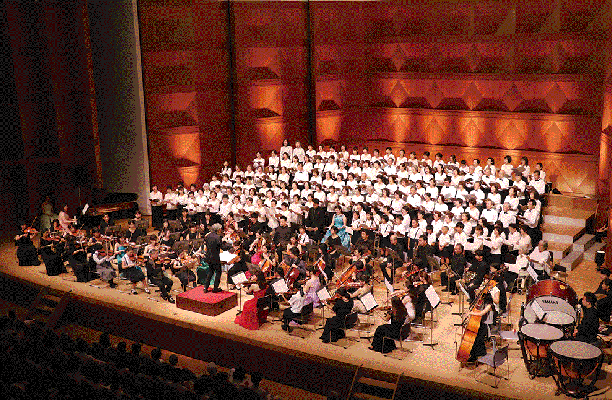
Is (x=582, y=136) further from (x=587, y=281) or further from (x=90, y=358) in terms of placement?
(x=90, y=358)

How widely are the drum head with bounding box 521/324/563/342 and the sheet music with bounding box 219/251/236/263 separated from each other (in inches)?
200

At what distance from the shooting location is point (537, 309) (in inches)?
344

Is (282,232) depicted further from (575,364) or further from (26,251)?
(575,364)

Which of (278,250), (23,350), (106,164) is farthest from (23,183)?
(23,350)

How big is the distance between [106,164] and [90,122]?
124 cm

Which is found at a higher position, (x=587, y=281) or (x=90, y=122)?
(x=90, y=122)

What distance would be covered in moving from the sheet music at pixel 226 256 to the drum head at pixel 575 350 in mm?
5533

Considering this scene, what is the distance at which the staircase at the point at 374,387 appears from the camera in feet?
27.3

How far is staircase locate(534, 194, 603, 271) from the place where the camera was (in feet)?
42.3

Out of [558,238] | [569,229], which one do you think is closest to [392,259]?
[558,238]

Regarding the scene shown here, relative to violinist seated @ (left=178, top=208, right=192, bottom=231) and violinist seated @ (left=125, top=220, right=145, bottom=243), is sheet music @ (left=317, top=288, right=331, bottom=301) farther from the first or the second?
violinist seated @ (left=125, top=220, right=145, bottom=243)

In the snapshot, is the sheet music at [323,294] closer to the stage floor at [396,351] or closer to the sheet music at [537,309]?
the stage floor at [396,351]

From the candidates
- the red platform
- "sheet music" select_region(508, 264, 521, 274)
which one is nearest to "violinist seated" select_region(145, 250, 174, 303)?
the red platform

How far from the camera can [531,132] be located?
658 inches
